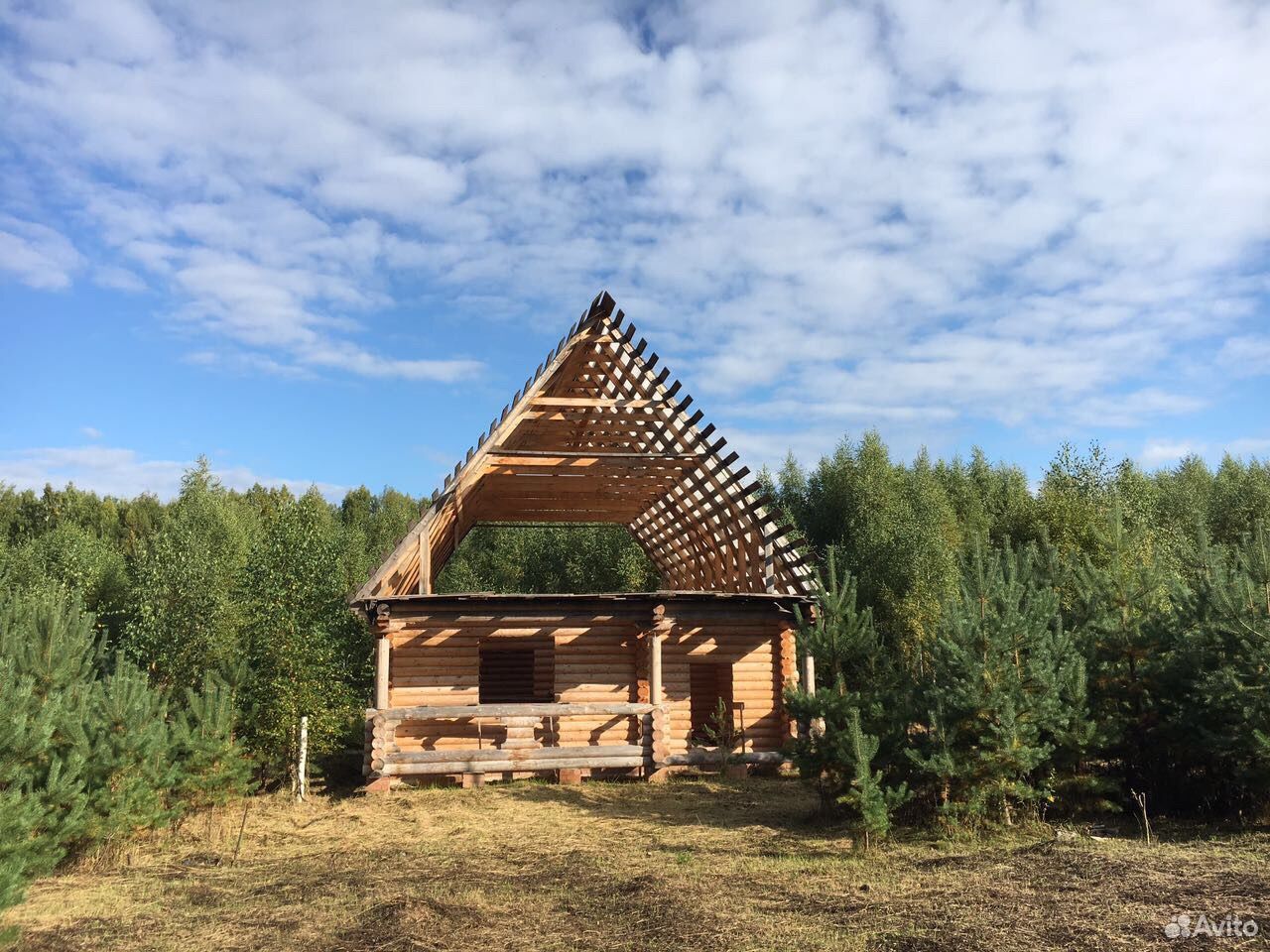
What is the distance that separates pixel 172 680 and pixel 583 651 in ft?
34.9

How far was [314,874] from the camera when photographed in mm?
9391

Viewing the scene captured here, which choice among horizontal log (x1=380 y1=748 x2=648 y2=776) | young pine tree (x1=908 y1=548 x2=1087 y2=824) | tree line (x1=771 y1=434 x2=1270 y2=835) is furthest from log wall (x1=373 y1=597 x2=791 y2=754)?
young pine tree (x1=908 y1=548 x2=1087 y2=824)

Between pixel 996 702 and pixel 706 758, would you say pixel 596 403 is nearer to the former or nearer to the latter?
pixel 706 758

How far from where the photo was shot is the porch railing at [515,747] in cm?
1523

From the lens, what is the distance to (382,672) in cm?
1545

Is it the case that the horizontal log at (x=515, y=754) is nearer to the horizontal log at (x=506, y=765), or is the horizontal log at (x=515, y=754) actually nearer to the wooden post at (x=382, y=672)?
the horizontal log at (x=506, y=765)

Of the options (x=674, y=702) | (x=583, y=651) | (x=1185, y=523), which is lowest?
(x=674, y=702)

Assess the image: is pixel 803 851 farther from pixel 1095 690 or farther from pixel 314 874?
pixel 314 874

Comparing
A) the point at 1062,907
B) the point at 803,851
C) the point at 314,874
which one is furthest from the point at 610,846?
the point at 1062,907

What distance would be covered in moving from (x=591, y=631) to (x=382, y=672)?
4.18 metres

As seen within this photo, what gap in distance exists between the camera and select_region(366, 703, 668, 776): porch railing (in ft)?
50.0

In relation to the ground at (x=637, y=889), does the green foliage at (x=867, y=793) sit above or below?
above

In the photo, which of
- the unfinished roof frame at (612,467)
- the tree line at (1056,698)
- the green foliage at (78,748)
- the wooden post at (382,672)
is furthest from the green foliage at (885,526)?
the green foliage at (78,748)

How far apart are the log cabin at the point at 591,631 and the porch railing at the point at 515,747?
0.03 meters
